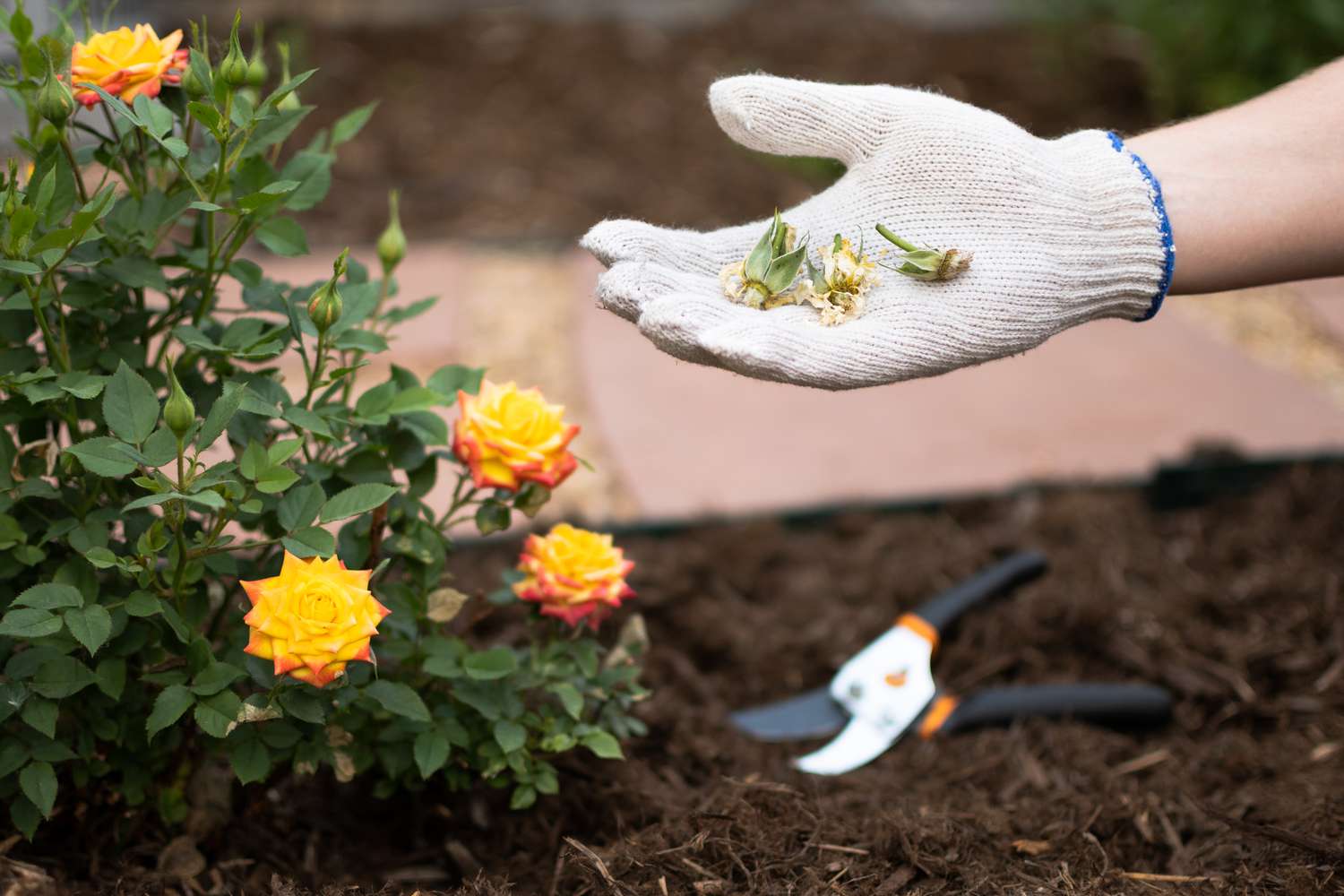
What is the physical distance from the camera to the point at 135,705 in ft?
3.68

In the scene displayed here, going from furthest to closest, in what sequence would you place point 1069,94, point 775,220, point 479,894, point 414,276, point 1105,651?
point 1069,94 < point 414,276 < point 1105,651 < point 775,220 < point 479,894

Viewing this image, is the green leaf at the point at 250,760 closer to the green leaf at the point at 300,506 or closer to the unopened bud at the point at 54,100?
the green leaf at the point at 300,506

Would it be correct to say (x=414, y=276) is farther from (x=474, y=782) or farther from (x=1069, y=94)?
(x=1069, y=94)

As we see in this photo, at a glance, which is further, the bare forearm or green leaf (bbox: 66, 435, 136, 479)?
the bare forearm

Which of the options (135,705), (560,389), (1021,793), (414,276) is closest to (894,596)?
(1021,793)

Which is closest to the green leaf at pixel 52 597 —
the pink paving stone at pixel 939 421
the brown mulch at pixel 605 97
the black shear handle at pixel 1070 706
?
the black shear handle at pixel 1070 706

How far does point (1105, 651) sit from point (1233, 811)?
0.40 m

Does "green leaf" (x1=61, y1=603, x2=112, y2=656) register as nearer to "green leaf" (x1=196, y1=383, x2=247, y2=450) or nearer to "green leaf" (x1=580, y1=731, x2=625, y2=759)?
"green leaf" (x1=196, y1=383, x2=247, y2=450)

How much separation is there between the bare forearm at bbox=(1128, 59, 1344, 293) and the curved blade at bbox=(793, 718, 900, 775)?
64 cm

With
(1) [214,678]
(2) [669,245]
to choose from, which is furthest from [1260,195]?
(1) [214,678]

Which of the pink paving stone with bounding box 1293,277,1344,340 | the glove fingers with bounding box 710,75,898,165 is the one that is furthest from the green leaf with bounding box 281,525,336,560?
the pink paving stone with bounding box 1293,277,1344,340

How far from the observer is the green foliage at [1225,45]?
9.89 ft

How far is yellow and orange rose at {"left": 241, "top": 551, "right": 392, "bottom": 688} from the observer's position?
3.07ft

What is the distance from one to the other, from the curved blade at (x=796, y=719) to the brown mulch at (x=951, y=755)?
0.04m
